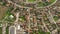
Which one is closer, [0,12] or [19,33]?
[19,33]

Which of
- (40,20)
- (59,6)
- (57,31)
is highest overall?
(59,6)

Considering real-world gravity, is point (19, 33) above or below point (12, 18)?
below

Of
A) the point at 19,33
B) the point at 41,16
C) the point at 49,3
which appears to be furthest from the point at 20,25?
the point at 49,3

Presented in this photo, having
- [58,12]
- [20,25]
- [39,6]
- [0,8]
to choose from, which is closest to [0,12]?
[0,8]

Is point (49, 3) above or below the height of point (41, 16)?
above

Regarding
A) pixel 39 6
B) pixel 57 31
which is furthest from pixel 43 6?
pixel 57 31

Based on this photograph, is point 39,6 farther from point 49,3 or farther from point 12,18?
point 12,18

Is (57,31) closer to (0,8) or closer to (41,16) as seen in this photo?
(41,16)

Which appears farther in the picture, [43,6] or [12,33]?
[43,6]
